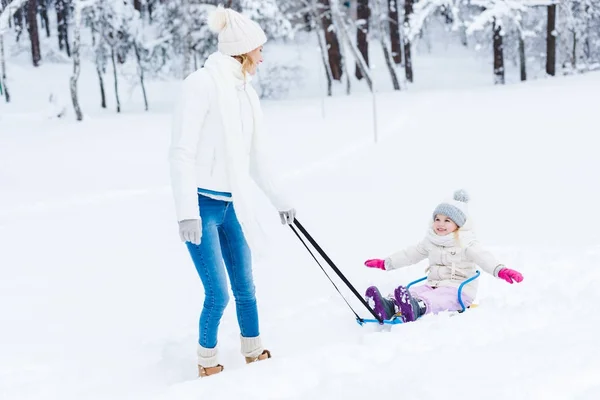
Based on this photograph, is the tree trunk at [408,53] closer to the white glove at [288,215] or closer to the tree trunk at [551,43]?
the tree trunk at [551,43]

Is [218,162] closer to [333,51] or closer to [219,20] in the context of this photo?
[219,20]

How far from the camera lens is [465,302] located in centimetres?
506

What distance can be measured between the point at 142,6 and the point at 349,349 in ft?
133

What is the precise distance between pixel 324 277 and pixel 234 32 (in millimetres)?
2942

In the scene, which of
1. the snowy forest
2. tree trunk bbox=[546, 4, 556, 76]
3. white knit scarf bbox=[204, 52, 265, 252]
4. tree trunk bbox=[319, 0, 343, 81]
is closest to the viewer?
white knit scarf bbox=[204, 52, 265, 252]

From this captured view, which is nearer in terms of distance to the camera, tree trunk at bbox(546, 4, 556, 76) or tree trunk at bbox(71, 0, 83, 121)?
tree trunk at bbox(71, 0, 83, 121)

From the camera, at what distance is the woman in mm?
3635

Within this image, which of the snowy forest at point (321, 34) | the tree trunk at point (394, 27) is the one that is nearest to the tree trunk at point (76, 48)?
the snowy forest at point (321, 34)

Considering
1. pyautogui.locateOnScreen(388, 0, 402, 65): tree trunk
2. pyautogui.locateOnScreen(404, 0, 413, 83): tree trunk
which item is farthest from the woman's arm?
pyautogui.locateOnScreen(388, 0, 402, 65): tree trunk

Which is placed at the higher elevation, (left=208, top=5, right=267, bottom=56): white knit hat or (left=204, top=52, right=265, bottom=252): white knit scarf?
(left=208, top=5, right=267, bottom=56): white knit hat

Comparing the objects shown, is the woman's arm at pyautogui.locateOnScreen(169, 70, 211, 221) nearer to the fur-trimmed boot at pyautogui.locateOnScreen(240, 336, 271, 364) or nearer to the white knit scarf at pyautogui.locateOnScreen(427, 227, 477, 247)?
the fur-trimmed boot at pyautogui.locateOnScreen(240, 336, 271, 364)

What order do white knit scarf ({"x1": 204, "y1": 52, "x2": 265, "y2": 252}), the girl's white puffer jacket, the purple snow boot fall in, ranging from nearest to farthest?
1. white knit scarf ({"x1": 204, "y1": 52, "x2": 265, "y2": 252})
2. the purple snow boot
3. the girl's white puffer jacket

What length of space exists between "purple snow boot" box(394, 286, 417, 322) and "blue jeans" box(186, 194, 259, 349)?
1.07 meters

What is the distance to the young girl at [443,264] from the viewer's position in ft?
15.9
